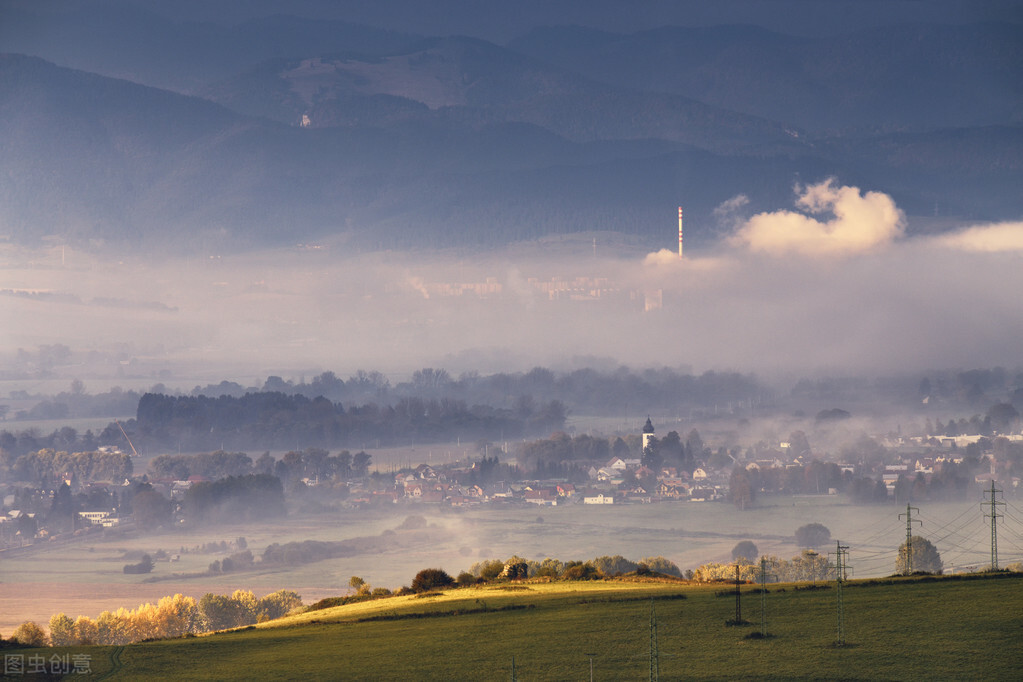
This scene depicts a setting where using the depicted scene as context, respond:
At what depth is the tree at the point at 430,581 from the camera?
74.9m

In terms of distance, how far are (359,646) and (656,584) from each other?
2217 centimetres

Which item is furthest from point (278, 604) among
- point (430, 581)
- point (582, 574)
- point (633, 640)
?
point (633, 640)

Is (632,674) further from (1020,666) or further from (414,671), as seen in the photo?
(1020,666)

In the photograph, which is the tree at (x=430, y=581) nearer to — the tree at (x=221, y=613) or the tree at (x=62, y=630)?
the tree at (x=62, y=630)

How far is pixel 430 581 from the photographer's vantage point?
76.4 meters

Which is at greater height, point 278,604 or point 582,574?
point 582,574

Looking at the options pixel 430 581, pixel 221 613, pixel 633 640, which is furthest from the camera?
pixel 221 613

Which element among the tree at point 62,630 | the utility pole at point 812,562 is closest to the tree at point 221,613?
the tree at point 62,630

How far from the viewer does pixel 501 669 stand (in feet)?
143

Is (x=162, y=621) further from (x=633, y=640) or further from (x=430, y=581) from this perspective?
(x=633, y=640)

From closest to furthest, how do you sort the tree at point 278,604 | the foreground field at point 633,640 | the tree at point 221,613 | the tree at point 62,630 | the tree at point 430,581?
the foreground field at point 633,640 → the tree at point 430,581 → the tree at point 62,630 → the tree at point 221,613 → the tree at point 278,604

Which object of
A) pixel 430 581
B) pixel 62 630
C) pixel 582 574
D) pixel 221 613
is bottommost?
pixel 221 613

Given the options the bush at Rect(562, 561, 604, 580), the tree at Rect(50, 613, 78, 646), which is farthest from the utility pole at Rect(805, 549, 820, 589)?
the tree at Rect(50, 613, 78, 646)

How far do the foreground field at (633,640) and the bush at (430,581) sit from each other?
14470 mm
